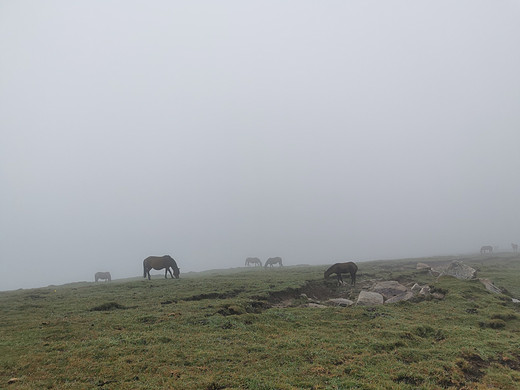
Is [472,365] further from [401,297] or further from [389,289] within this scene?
[389,289]

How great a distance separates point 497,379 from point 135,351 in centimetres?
1210

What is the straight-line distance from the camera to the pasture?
28.4ft

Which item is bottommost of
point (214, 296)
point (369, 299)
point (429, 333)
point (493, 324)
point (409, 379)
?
point (493, 324)

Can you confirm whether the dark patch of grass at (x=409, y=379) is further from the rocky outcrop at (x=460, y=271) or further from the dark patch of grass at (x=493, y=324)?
the rocky outcrop at (x=460, y=271)

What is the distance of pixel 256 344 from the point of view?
11.2 meters

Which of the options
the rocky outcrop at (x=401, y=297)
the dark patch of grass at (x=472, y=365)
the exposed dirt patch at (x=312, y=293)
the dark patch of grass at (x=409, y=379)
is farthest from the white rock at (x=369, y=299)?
the dark patch of grass at (x=409, y=379)

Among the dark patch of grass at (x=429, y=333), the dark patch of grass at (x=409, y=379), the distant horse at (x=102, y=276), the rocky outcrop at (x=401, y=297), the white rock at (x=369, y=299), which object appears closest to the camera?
the dark patch of grass at (x=409, y=379)

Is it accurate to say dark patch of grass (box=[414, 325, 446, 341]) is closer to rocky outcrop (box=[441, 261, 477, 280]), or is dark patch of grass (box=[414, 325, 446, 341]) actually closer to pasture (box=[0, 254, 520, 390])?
pasture (box=[0, 254, 520, 390])

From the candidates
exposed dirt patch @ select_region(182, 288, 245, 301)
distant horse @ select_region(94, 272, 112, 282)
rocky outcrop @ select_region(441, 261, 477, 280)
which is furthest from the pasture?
distant horse @ select_region(94, 272, 112, 282)

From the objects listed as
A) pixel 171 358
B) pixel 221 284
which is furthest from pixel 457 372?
pixel 221 284

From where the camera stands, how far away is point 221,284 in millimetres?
23359

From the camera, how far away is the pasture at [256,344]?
28.4 ft

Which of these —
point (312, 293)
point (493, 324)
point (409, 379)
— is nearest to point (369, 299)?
point (312, 293)

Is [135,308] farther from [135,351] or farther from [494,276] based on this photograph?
[494,276]
